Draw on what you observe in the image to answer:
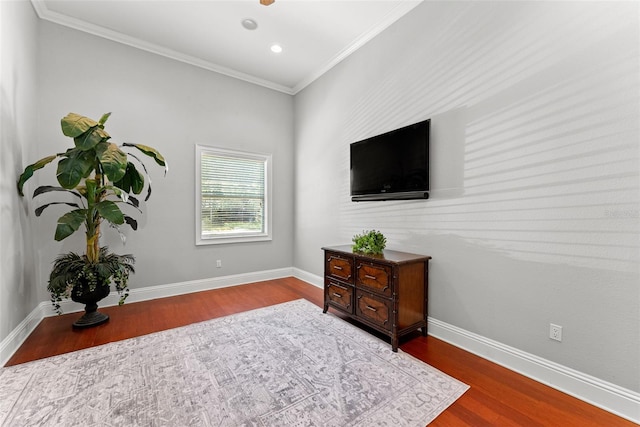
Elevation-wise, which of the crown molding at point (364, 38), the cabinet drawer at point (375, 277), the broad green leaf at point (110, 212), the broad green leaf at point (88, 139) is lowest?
the cabinet drawer at point (375, 277)

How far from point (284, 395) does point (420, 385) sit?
949 millimetres

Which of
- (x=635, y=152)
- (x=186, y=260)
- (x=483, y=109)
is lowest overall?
(x=186, y=260)

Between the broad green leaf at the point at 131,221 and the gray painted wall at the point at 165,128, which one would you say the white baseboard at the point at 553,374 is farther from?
the broad green leaf at the point at 131,221

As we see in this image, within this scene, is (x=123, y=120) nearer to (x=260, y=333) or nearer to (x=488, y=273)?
(x=260, y=333)

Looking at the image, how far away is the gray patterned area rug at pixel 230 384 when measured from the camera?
1633mm

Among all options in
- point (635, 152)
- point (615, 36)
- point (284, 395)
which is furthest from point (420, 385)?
point (615, 36)

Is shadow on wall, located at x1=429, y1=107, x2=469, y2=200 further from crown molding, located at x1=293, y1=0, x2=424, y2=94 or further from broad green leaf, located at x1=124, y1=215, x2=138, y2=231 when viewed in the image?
broad green leaf, located at x1=124, y1=215, x2=138, y2=231

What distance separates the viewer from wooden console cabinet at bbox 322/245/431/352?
2475 millimetres

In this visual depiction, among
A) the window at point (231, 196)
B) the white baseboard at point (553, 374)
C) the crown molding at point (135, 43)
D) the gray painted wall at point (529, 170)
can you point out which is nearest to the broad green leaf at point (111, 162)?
the window at point (231, 196)

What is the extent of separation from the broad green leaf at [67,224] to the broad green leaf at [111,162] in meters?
0.61

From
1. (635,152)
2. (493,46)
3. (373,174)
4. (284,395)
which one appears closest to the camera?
(635,152)

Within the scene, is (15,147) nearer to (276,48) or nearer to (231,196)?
(231,196)

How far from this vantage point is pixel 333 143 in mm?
4137

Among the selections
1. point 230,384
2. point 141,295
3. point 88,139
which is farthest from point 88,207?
point 230,384
